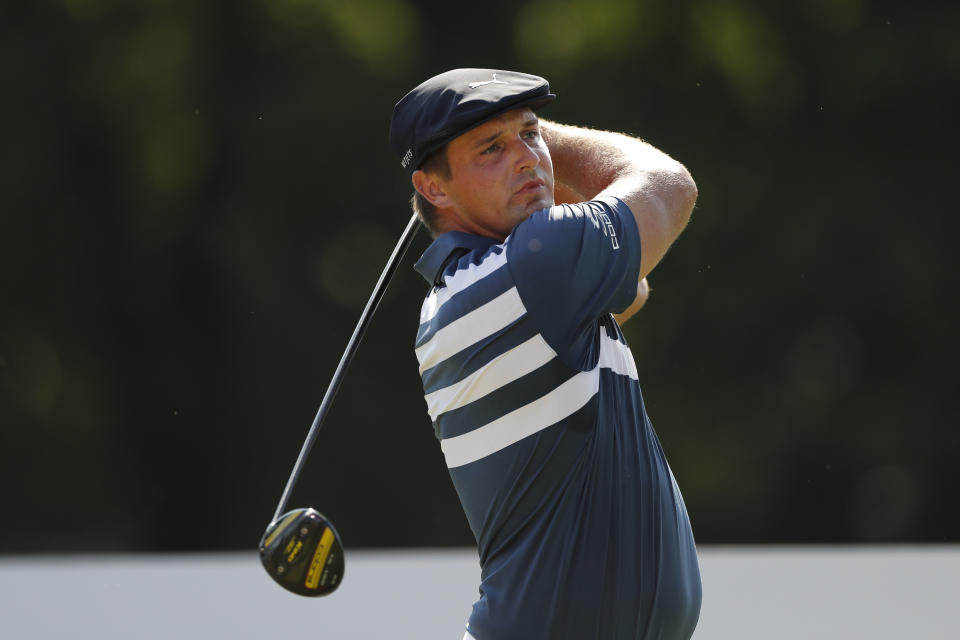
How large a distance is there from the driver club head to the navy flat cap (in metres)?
0.70

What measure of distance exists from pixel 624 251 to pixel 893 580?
273cm

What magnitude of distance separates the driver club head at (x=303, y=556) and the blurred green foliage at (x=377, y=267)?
851cm

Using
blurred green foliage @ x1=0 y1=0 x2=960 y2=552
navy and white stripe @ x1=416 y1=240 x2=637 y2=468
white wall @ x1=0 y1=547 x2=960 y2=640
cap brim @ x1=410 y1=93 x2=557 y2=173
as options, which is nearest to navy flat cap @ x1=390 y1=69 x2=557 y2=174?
cap brim @ x1=410 y1=93 x2=557 y2=173

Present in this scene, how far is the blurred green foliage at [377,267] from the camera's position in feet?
36.0

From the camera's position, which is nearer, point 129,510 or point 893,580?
point 893,580

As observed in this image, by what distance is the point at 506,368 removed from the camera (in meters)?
2.18

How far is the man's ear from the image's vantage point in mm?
2395

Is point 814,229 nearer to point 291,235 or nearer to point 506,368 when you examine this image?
point 291,235

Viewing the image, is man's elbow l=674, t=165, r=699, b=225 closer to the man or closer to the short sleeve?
the man

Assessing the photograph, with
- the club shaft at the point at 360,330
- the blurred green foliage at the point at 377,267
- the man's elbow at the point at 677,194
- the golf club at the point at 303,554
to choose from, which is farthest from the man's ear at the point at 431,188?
the blurred green foliage at the point at 377,267

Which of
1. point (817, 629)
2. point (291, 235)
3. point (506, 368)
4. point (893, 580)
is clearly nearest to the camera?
point (506, 368)

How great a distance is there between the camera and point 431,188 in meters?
2.41

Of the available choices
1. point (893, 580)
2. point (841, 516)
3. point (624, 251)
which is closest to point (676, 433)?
point (841, 516)

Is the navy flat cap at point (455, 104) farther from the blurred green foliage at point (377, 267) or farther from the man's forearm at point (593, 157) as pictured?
the blurred green foliage at point (377, 267)
